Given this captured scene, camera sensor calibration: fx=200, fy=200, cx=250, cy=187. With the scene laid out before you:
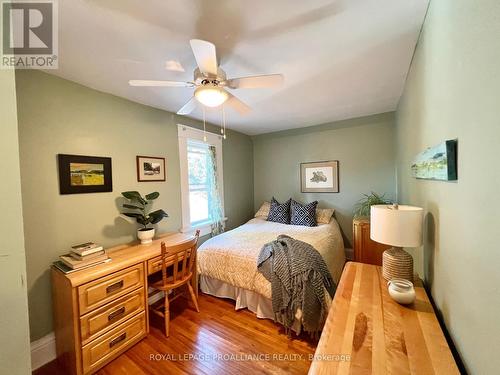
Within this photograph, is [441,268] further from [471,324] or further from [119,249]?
[119,249]

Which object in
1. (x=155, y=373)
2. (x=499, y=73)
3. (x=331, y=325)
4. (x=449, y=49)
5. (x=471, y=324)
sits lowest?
(x=155, y=373)

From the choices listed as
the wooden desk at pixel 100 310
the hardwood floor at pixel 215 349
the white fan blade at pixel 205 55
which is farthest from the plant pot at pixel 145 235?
the white fan blade at pixel 205 55

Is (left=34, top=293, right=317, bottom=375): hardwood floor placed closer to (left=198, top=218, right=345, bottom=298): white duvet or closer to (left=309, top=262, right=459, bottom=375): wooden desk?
(left=198, top=218, right=345, bottom=298): white duvet

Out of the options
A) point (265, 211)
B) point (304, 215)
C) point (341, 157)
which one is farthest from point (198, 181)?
point (341, 157)

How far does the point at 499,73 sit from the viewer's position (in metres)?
0.55

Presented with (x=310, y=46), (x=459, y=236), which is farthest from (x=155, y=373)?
(x=310, y=46)

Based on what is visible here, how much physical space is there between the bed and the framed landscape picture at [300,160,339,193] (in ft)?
3.10

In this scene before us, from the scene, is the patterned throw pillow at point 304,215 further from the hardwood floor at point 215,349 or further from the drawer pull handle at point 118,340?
the drawer pull handle at point 118,340

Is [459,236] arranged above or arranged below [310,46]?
below

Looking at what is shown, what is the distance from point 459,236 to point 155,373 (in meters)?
2.09

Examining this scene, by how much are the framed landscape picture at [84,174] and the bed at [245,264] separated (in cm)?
128

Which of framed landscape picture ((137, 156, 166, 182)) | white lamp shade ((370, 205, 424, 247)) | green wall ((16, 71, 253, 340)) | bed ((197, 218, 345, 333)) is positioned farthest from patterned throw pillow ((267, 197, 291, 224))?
white lamp shade ((370, 205, 424, 247))

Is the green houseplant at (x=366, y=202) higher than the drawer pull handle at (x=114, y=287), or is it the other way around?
the green houseplant at (x=366, y=202)

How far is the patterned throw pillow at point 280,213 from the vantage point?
3.51m
